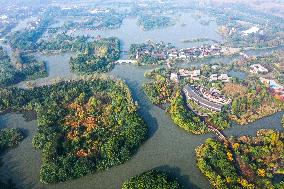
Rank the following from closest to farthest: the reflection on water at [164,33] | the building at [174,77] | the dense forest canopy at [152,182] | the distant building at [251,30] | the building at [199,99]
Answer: the dense forest canopy at [152,182], the building at [199,99], the building at [174,77], the reflection on water at [164,33], the distant building at [251,30]

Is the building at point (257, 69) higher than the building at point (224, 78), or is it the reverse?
the building at point (224, 78)

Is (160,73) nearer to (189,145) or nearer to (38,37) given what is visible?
(189,145)

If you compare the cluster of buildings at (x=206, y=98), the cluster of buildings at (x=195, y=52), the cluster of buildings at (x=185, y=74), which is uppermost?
the cluster of buildings at (x=206, y=98)

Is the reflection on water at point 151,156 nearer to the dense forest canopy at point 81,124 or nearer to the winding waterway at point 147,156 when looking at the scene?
the winding waterway at point 147,156

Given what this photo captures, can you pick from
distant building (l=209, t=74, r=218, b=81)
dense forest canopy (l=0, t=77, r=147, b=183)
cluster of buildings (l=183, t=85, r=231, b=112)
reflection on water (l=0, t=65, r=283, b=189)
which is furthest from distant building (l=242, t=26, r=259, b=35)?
dense forest canopy (l=0, t=77, r=147, b=183)

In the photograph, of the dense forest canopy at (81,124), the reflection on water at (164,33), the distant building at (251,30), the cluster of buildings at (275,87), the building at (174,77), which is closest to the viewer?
the dense forest canopy at (81,124)

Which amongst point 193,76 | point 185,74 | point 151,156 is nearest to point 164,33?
point 185,74

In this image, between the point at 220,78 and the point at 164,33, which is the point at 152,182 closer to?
the point at 220,78

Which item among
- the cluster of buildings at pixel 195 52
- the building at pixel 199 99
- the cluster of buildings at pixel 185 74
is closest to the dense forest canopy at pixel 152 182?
the building at pixel 199 99
